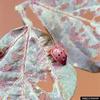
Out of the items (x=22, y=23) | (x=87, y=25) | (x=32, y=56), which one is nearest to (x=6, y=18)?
(x=22, y=23)

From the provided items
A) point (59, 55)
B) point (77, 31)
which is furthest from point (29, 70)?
point (77, 31)

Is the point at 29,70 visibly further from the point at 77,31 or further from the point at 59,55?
the point at 77,31

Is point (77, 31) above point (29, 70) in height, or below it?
above

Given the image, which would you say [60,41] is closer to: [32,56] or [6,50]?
[32,56]
